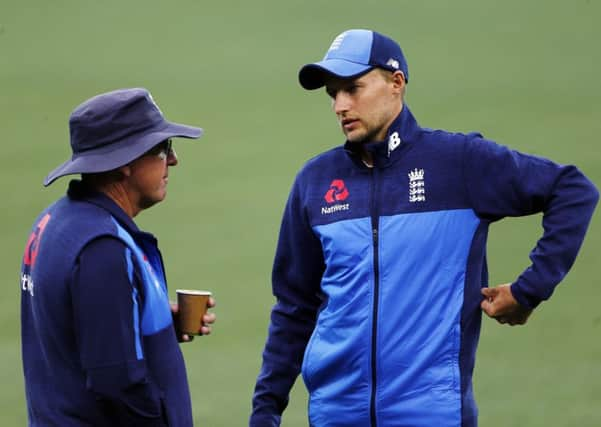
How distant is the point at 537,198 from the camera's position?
2.61 metres

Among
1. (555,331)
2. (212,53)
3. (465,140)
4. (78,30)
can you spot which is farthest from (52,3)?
(465,140)

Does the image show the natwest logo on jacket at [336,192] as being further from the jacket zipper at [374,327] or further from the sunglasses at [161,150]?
the sunglasses at [161,150]

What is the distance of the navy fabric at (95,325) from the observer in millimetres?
2098

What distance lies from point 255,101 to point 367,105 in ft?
7.85

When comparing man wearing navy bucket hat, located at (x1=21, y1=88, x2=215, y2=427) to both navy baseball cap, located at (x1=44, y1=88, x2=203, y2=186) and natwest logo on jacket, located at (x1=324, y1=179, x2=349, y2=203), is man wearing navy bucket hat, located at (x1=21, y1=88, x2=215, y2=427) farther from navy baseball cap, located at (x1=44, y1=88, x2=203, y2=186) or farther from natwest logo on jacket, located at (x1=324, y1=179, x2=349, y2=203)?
natwest logo on jacket, located at (x1=324, y1=179, x2=349, y2=203)

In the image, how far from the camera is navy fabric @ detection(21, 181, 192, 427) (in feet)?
6.88

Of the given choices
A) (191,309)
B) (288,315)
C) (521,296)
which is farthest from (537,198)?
(191,309)

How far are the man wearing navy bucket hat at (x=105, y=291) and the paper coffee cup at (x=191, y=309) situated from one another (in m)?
0.15

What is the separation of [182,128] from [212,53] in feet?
9.40

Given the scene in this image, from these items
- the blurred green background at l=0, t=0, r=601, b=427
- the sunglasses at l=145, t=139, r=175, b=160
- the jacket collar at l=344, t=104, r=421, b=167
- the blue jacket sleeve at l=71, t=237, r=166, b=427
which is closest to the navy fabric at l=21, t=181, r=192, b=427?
the blue jacket sleeve at l=71, t=237, r=166, b=427

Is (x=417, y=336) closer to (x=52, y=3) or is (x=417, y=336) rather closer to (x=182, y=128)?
(x=182, y=128)

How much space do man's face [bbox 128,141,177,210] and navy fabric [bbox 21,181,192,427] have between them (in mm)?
79

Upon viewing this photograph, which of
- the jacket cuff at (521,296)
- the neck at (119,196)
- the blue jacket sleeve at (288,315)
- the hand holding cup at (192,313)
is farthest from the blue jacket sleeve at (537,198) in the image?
the neck at (119,196)

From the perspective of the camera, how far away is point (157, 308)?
2211mm
